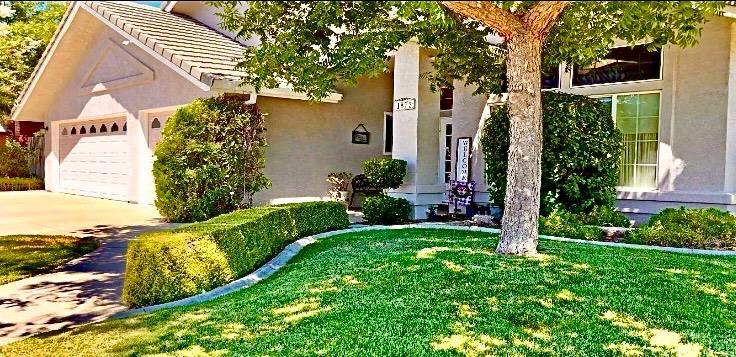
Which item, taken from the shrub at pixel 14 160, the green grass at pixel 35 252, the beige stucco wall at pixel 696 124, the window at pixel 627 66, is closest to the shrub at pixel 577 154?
the beige stucco wall at pixel 696 124

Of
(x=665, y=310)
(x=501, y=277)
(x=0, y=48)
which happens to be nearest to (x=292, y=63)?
(x=501, y=277)

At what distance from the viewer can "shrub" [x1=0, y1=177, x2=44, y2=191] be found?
21.1 metres

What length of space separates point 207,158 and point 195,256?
5641mm

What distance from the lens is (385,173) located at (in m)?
11.6

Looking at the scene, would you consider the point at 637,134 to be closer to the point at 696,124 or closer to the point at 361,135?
the point at 696,124

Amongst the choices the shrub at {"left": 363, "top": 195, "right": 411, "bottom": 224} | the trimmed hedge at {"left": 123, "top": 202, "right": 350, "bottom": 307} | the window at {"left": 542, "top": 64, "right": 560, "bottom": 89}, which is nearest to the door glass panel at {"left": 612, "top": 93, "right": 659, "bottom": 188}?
the window at {"left": 542, "top": 64, "right": 560, "bottom": 89}

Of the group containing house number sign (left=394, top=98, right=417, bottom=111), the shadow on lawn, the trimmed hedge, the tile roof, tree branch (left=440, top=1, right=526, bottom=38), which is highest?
the tile roof

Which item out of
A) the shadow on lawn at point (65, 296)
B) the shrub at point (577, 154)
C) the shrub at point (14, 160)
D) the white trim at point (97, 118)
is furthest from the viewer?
the shrub at point (14, 160)

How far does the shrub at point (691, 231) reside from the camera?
26.5ft

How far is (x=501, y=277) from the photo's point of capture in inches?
226

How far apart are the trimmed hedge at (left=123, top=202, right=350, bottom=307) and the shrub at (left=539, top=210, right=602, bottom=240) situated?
169 inches

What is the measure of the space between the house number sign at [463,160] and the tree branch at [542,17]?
5826 millimetres

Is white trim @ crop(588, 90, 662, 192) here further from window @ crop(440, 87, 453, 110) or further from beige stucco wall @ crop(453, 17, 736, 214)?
window @ crop(440, 87, 453, 110)

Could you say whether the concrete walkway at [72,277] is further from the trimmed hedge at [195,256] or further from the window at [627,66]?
the window at [627,66]
